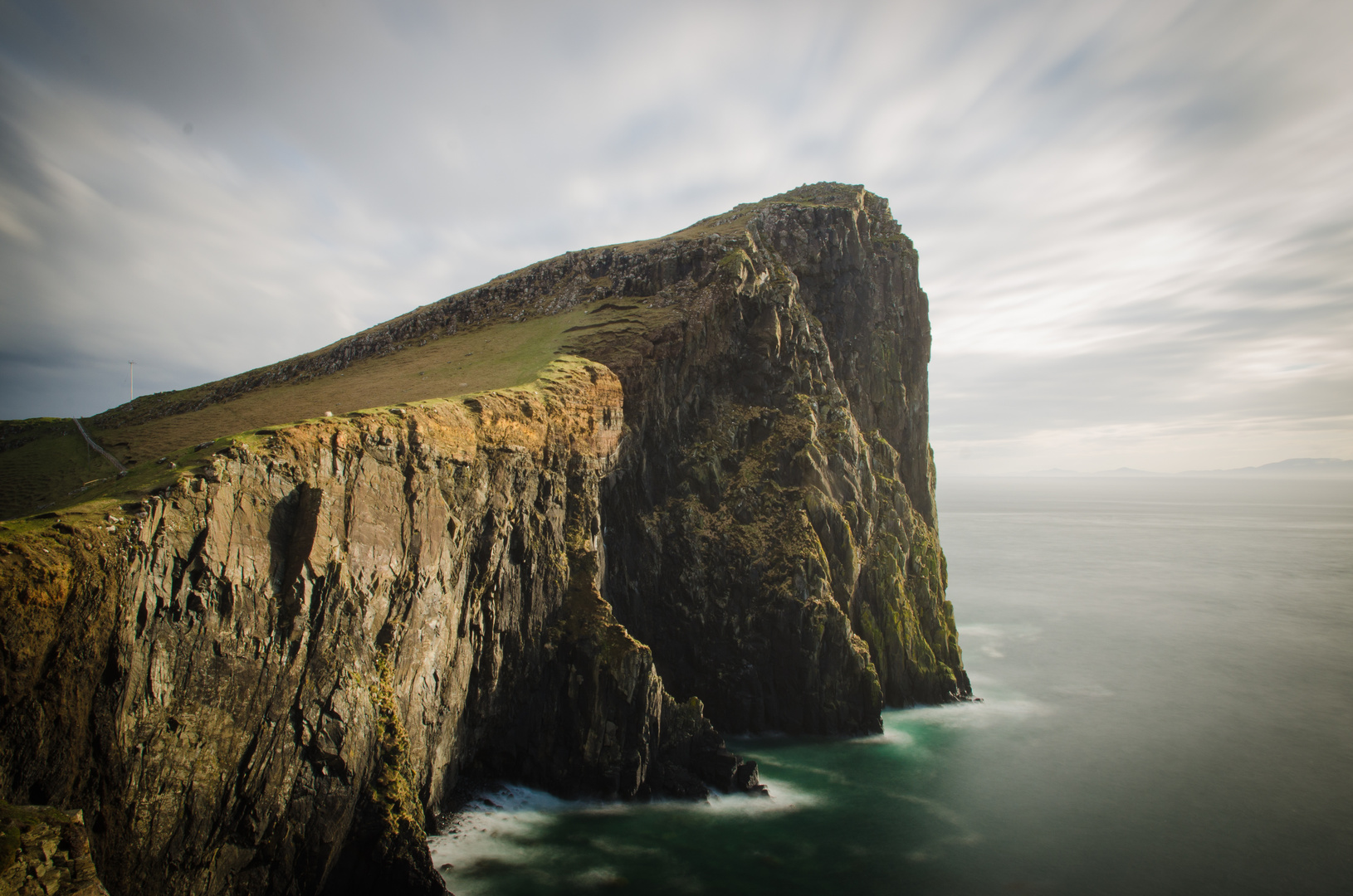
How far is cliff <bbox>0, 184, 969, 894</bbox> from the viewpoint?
57.9ft

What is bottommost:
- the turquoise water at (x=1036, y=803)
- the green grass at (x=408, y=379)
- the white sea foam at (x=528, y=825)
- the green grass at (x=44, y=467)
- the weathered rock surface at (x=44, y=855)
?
the turquoise water at (x=1036, y=803)

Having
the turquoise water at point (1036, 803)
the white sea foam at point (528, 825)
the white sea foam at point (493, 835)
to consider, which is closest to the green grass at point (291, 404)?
the white sea foam at point (493, 835)

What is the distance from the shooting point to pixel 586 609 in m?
35.5

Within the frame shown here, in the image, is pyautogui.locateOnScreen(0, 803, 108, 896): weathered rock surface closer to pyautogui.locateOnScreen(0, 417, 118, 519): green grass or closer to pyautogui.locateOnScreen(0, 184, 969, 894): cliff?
pyautogui.locateOnScreen(0, 184, 969, 894): cliff

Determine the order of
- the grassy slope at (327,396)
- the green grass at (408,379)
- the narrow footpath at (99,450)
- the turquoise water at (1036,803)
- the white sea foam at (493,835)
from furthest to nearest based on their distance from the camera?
the green grass at (408,379), the narrow footpath at (99,450), the grassy slope at (327,396), the turquoise water at (1036,803), the white sea foam at (493,835)

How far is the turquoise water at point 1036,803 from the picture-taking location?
89.6 feet

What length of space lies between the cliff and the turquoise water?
3.10 m

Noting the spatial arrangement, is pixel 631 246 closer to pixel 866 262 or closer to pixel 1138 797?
pixel 866 262

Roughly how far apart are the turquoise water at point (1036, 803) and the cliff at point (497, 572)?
122 inches

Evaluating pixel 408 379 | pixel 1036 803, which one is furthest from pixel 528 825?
pixel 408 379

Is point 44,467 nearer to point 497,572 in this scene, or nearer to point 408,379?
point 408,379

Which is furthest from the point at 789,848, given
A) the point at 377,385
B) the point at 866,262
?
the point at 866,262

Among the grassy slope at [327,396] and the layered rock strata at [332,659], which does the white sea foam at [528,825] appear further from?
the grassy slope at [327,396]

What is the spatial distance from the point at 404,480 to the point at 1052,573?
11748cm
